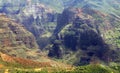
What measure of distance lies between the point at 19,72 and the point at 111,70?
43.4 m

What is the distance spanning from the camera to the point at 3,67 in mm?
193375

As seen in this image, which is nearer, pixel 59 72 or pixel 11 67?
pixel 59 72

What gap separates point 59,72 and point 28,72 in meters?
13.3

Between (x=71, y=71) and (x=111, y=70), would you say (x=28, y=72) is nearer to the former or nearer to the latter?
(x=71, y=71)

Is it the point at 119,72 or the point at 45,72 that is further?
the point at 119,72

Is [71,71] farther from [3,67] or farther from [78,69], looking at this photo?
[3,67]

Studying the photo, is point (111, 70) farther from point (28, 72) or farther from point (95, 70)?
point (28, 72)

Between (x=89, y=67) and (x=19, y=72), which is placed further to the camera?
(x=89, y=67)

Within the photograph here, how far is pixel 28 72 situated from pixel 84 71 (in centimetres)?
2413

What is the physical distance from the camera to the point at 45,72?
182m

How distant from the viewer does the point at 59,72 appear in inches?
7249

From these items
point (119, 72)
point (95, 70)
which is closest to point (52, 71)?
point (95, 70)

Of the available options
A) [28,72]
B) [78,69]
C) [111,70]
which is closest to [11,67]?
[28,72]

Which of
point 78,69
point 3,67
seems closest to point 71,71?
point 78,69
